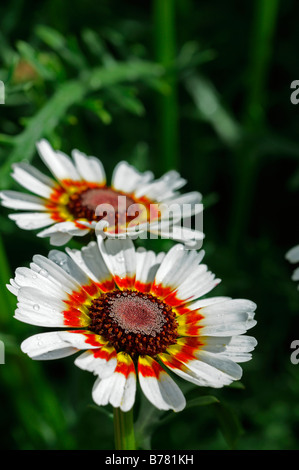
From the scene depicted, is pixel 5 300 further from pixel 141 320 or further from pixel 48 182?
pixel 141 320

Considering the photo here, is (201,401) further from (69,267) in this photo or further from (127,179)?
(127,179)

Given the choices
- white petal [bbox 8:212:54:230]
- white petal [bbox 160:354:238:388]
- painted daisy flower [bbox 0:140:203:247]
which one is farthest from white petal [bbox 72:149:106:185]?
white petal [bbox 160:354:238:388]

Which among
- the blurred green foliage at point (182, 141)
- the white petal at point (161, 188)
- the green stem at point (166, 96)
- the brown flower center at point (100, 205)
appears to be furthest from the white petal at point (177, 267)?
the green stem at point (166, 96)

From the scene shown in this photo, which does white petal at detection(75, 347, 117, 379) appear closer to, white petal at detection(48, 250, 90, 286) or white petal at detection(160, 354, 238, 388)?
white petal at detection(160, 354, 238, 388)

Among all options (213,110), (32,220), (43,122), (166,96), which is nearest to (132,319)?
(32,220)

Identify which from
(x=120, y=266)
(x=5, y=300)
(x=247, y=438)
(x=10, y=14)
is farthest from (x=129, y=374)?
(x=10, y=14)
